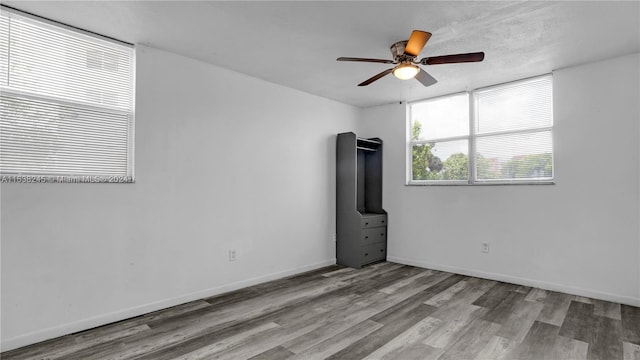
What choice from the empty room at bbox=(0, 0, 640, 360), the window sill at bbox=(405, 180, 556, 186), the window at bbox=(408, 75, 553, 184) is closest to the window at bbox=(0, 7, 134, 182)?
the empty room at bbox=(0, 0, 640, 360)

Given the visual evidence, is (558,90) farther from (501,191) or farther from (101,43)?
(101,43)

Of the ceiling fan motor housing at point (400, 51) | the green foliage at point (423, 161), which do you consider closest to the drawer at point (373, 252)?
the green foliage at point (423, 161)

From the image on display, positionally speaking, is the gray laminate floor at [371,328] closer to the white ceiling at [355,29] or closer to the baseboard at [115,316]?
the baseboard at [115,316]

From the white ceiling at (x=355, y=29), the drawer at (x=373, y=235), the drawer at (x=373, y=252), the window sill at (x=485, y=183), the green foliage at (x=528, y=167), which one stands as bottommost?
the drawer at (x=373, y=252)

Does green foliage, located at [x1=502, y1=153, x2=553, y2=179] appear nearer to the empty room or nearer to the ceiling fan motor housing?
the empty room

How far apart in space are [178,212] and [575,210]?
4241 mm

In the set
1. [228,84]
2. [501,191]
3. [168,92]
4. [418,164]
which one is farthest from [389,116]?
[168,92]

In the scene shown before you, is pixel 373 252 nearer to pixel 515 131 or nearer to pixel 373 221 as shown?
pixel 373 221

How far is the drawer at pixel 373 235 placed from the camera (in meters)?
4.77

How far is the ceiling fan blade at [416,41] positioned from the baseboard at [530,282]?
10.0 ft

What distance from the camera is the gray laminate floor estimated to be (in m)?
2.34

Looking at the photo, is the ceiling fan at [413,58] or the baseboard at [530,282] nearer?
the ceiling fan at [413,58]

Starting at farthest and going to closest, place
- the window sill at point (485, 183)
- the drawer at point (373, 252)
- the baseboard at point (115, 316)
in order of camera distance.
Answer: the drawer at point (373, 252), the window sill at point (485, 183), the baseboard at point (115, 316)

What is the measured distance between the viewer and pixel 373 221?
493 cm
